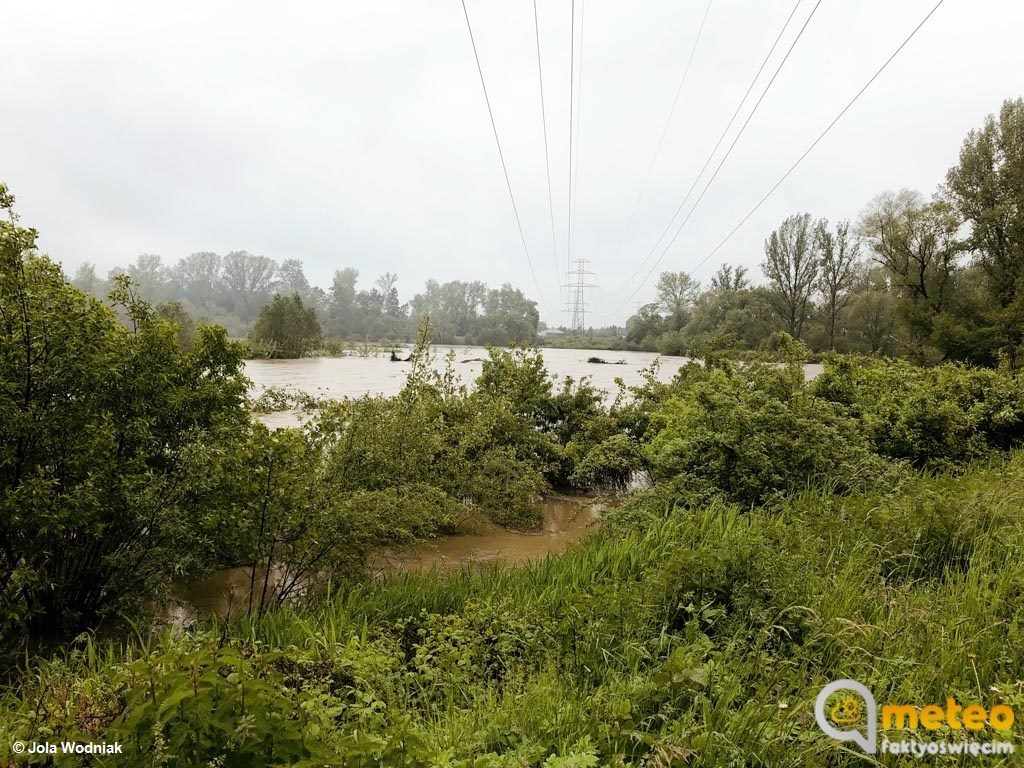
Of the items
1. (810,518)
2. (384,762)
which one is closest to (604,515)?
(810,518)

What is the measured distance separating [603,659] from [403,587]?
5.83 feet

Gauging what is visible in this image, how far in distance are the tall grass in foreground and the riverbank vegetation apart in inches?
0.7

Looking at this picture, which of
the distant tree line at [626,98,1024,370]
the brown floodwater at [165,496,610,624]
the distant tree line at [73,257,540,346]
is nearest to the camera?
the brown floodwater at [165,496,610,624]

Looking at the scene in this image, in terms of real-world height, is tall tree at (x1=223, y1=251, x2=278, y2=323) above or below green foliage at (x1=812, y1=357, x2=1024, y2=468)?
above

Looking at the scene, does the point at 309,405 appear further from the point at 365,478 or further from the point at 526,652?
the point at 526,652

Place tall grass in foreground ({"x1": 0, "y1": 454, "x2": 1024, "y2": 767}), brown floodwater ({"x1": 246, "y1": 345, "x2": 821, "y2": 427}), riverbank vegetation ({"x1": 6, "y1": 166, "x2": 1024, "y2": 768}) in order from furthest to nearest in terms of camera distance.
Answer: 1. brown floodwater ({"x1": 246, "y1": 345, "x2": 821, "y2": 427})
2. riverbank vegetation ({"x1": 6, "y1": 166, "x2": 1024, "y2": 768})
3. tall grass in foreground ({"x1": 0, "y1": 454, "x2": 1024, "y2": 767})

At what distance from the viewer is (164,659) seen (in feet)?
5.70

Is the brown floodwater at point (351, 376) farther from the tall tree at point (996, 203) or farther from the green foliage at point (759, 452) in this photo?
the tall tree at point (996, 203)

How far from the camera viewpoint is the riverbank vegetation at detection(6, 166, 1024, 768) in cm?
194

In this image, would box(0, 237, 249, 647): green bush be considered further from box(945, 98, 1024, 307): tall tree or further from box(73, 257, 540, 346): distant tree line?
box(73, 257, 540, 346): distant tree line

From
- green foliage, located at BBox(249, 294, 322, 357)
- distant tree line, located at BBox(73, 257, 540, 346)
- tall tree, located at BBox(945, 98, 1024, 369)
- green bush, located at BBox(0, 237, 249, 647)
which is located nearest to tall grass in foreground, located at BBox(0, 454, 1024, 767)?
green bush, located at BBox(0, 237, 249, 647)

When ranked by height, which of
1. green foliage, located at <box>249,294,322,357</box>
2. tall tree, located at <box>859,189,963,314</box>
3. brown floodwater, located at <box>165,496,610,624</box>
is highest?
tall tree, located at <box>859,189,963,314</box>

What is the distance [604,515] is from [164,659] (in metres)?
4.50

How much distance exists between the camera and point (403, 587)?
407cm
